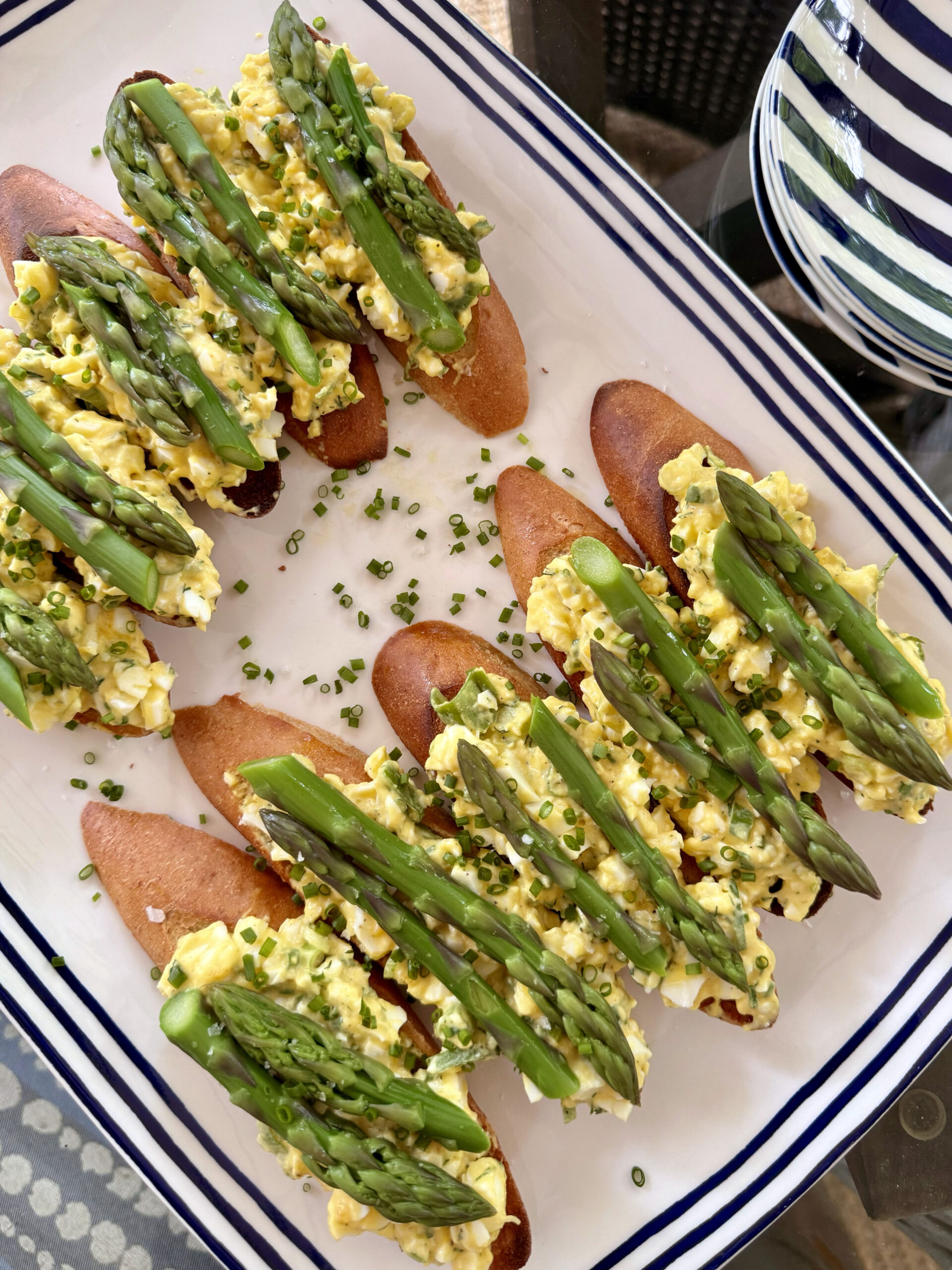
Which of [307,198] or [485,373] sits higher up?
[307,198]

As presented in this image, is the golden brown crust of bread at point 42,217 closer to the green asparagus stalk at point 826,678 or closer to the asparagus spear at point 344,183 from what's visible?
the asparagus spear at point 344,183

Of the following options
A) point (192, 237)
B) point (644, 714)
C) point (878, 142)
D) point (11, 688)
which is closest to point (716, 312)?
point (878, 142)

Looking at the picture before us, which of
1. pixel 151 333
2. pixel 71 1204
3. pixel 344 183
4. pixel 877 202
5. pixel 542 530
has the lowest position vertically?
pixel 71 1204

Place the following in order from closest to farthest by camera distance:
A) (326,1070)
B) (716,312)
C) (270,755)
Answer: (326,1070)
(270,755)
(716,312)

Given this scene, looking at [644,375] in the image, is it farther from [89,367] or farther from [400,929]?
[400,929]

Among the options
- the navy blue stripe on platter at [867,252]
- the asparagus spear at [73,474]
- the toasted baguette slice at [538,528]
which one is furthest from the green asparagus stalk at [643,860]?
the navy blue stripe on platter at [867,252]

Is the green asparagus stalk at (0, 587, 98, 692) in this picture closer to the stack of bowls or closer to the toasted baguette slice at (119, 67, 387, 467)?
the toasted baguette slice at (119, 67, 387, 467)

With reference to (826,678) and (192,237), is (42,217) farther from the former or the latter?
(826,678)
